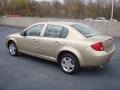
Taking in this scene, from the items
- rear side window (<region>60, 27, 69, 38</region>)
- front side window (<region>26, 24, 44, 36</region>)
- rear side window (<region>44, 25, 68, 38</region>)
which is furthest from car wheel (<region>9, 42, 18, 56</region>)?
rear side window (<region>60, 27, 69, 38</region>)

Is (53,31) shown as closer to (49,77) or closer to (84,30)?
(84,30)

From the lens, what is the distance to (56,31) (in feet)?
22.2

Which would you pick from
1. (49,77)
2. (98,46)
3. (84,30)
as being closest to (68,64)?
(49,77)

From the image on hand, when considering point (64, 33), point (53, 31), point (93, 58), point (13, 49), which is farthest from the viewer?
point (13, 49)

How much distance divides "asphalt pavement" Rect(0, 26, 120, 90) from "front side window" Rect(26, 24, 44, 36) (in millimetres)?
990

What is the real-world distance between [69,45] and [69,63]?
21.1 inches

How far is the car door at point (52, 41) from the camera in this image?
6531 mm

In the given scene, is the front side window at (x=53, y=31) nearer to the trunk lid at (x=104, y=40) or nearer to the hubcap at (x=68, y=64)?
the hubcap at (x=68, y=64)

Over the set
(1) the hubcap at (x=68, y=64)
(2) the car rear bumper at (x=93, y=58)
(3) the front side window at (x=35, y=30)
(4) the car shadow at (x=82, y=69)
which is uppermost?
(3) the front side window at (x=35, y=30)

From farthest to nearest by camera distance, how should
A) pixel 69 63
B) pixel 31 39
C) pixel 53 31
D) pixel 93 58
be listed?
pixel 31 39 < pixel 53 31 < pixel 69 63 < pixel 93 58

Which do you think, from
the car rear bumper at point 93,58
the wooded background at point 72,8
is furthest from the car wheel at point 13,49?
the wooded background at point 72,8

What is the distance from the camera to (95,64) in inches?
237

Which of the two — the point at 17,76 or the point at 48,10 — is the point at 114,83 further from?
the point at 48,10

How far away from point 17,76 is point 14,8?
34.6m
